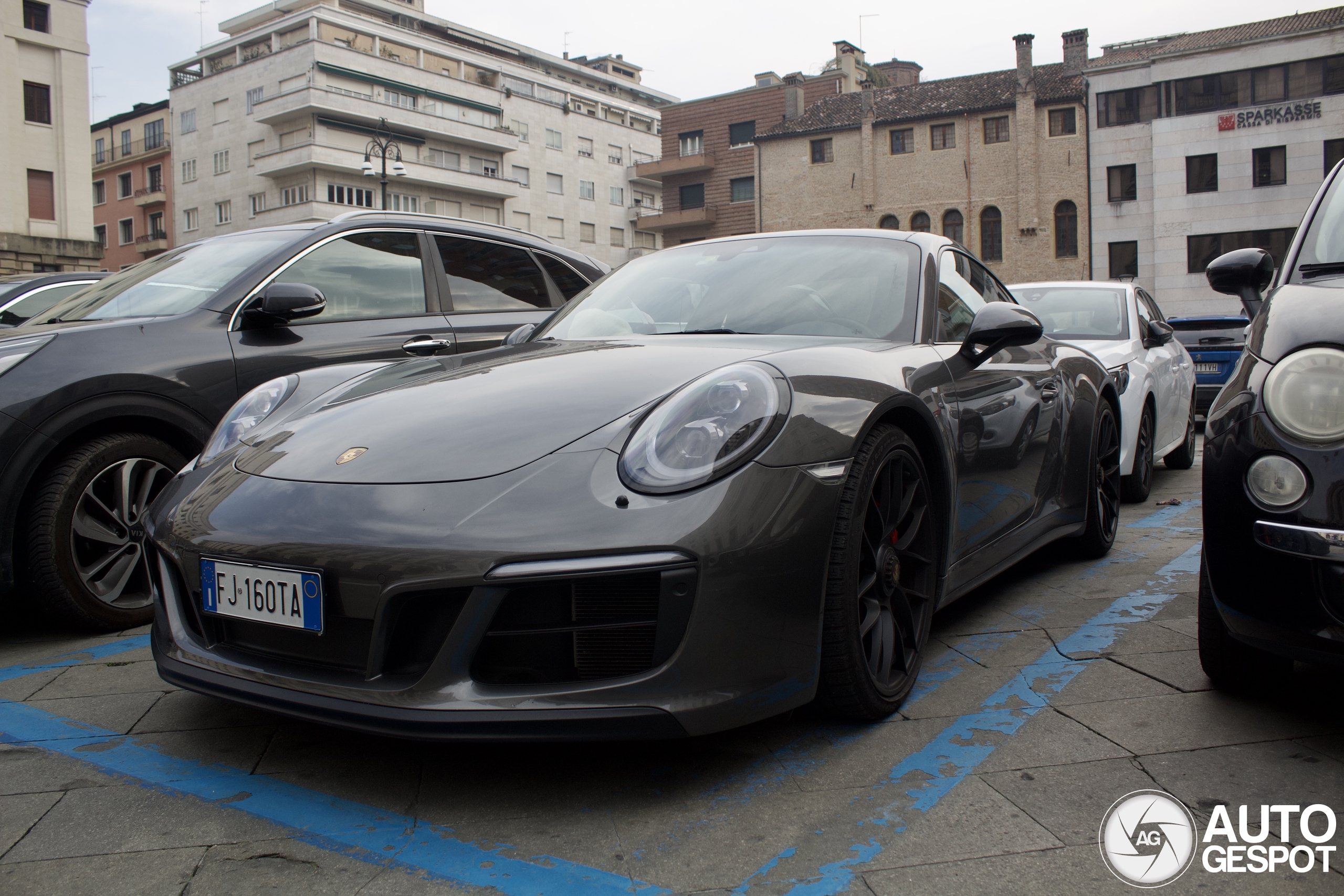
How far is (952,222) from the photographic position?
46.0 m

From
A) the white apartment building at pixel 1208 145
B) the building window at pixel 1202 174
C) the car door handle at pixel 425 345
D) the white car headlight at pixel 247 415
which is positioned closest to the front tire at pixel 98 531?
the white car headlight at pixel 247 415

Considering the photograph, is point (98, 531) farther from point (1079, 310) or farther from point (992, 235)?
point (992, 235)

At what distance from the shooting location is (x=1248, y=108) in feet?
129

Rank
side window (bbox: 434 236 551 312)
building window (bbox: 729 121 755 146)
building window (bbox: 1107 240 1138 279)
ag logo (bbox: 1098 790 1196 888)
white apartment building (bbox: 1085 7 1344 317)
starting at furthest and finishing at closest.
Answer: building window (bbox: 729 121 755 146), building window (bbox: 1107 240 1138 279), white apartment building (bbox: 1085 7 1344 317), side window (bbox: 434 236 551 312), ag logo (bbox: 1098 790 1196 888)

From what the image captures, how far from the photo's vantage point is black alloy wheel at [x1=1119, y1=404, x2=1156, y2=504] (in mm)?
6180

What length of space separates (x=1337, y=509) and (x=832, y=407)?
104cm

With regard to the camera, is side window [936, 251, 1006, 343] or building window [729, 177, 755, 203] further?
building window [729, 177, 755, 203]

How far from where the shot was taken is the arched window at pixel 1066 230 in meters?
43.1

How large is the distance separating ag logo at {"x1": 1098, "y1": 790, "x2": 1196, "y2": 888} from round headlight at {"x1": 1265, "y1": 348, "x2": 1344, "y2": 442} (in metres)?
0.82

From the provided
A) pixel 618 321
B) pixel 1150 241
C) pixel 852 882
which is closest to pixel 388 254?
pixel 618 321

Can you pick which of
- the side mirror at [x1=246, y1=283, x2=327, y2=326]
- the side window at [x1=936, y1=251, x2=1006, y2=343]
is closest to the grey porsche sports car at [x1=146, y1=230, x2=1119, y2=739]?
the side window at [x1=936, y1=251, x2=1006, y2=343]

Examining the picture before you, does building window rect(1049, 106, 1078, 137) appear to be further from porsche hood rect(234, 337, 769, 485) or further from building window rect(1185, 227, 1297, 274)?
porsche hood rect(234, 337, 769, 485)

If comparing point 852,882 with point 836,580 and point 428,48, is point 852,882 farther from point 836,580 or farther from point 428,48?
point 428,48

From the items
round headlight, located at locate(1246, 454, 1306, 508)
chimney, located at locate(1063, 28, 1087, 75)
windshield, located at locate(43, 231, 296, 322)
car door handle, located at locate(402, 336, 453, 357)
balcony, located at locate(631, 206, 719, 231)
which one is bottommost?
round headlight, located at locate(1246, 454, 1306, 508)
